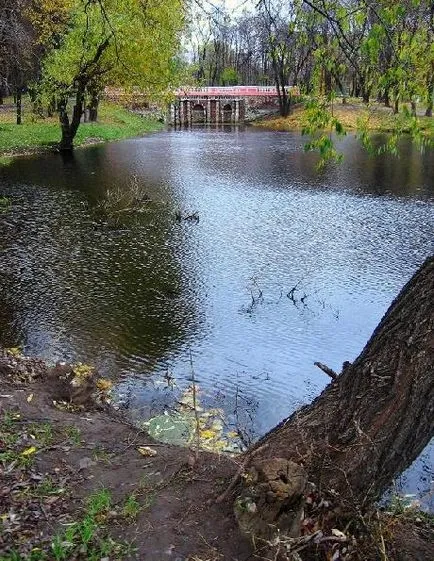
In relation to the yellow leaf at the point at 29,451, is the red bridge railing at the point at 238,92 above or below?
above

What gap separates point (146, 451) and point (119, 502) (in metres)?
0.94

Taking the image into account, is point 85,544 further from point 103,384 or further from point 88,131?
point 88,131

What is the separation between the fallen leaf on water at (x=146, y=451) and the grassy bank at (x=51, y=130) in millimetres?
26284

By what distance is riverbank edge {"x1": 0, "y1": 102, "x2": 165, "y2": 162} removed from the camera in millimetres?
30500

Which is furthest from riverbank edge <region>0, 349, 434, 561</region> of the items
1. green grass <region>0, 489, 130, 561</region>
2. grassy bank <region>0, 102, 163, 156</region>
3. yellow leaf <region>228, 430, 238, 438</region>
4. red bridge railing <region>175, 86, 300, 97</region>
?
red bridge railing <region>175, 86, 300, 97</region>

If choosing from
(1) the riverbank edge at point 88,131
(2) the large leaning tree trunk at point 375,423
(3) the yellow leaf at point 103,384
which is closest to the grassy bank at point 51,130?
(1) the riverbank edge at point 88,131

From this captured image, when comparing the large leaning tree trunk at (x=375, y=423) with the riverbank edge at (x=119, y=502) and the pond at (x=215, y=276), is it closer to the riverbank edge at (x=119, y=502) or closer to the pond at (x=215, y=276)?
the riverbank edge at (x=119, y=502)

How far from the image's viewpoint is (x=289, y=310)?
35.4 feet

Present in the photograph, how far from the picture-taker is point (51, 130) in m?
35.3

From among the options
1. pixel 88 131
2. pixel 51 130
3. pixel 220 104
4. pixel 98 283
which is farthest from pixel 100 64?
pixel 220 104

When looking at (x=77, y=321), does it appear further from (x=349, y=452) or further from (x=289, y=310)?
(x=349, y=452)

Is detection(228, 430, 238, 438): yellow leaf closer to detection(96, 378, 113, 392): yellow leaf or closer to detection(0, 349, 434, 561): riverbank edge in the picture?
detection(0, 349, 434, 561): riverbank edge

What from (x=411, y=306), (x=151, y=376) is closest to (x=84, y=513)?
(x=411, y=306)

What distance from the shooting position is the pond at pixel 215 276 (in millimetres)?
8664
